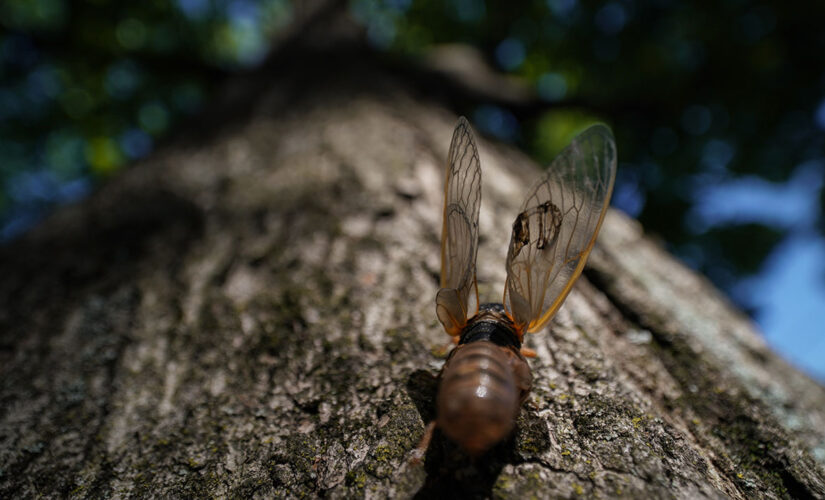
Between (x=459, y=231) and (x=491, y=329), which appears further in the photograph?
(x=459, y=231)

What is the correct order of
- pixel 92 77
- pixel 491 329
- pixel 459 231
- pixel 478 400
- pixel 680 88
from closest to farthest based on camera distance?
pixel 478 400 < pixel 491 329 < pixel 459 231 < pixel 680 88 < pixel 92 77

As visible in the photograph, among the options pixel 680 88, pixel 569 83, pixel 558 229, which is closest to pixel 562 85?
pixel 569 83

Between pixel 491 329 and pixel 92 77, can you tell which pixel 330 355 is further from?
pixel 92 77

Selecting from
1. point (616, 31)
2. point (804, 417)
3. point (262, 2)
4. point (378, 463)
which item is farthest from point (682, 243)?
point (262, 2)

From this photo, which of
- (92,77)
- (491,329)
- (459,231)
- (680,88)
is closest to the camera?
(491,329)

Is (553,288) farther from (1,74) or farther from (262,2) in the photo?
(262,2)

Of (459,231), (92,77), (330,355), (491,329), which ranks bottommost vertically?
(92,77)

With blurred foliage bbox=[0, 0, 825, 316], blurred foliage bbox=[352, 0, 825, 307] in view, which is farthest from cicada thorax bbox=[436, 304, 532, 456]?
blurred foliage bbox=[0, 0, 825, 316]
